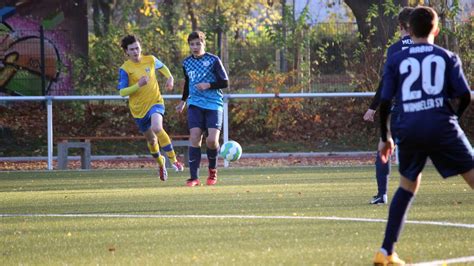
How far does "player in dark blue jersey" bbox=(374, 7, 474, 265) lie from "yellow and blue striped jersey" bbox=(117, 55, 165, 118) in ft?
28.5

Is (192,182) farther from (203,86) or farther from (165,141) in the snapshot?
(165,141)

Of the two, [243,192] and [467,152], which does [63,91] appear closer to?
[243,192]

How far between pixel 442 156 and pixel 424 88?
0.44 m

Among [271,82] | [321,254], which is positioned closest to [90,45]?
[271,82]

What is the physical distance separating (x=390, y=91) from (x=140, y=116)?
29.4ft

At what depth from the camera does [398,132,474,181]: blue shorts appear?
6.85m

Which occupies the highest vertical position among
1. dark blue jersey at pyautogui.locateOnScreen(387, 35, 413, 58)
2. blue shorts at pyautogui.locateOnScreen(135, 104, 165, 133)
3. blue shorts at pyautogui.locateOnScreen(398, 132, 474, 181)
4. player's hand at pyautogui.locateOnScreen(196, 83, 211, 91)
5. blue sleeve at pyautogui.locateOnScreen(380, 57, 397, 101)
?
dark blue jersey at pyautogui.locateOnScreen(387, 35, 413, 58)

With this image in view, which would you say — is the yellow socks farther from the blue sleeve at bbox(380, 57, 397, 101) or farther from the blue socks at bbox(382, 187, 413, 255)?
the blue socks at bbox(382, 187, 413, 255)

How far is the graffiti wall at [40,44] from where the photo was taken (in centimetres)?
2580

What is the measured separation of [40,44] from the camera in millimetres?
25984

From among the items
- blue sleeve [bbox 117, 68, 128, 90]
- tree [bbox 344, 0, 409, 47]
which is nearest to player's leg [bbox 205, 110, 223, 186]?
blue sleeve [bbox 117, 68, 128, 90]

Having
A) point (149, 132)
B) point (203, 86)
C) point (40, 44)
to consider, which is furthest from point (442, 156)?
point (40, 44)

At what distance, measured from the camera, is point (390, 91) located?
6988mm

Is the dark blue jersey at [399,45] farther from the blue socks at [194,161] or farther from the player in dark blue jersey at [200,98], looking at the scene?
the blue socks at [194,161]
